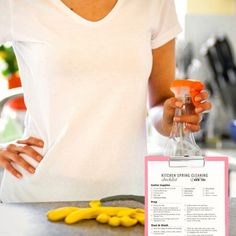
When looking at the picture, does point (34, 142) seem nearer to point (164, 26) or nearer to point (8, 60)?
point (164, 26)

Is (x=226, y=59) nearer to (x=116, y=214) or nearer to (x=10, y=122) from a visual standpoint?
(x=10, y=122)

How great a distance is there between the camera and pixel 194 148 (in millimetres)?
1060

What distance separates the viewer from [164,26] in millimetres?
1431

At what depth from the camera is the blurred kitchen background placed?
9.15 ft

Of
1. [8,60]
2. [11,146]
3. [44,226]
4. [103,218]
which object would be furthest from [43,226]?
[8,60]

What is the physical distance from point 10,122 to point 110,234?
5.21ft

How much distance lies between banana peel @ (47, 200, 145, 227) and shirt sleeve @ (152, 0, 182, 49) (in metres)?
0.50

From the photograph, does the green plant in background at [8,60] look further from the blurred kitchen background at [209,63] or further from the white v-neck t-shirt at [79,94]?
the white v-neck t-shirt at [79,94]

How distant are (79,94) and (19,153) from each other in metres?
0.20

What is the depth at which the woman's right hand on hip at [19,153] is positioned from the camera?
1.33m

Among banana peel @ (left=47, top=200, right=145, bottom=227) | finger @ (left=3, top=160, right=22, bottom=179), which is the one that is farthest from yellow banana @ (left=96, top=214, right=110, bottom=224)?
finger @ (left=3, top=160, right=22, bottom=179)

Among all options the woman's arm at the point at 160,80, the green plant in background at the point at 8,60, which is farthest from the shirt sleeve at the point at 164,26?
the green plant in background at the point at 8,60

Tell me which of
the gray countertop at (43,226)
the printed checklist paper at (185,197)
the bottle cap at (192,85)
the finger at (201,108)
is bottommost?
the gray countertop at (43,226)

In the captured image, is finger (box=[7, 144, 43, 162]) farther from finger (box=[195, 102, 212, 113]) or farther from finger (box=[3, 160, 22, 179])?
finger (box=[195, 102, 212, 113])
